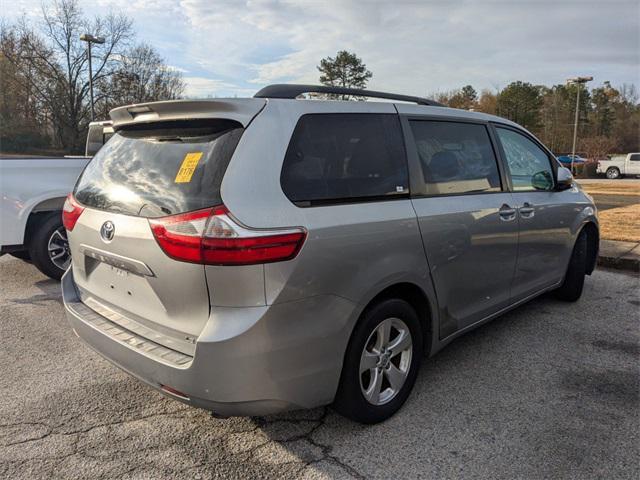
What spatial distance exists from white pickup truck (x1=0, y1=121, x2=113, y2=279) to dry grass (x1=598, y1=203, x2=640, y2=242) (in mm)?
7745

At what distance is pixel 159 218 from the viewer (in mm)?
2281

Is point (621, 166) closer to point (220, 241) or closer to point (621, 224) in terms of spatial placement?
point (621, 224)

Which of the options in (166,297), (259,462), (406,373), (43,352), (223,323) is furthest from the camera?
(43,352)

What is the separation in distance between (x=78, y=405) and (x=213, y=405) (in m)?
1.31

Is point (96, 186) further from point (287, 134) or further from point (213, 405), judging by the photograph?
point (213, 405)

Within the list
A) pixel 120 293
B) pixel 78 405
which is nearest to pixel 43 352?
pixel 78 405

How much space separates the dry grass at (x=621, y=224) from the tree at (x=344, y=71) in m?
38.4

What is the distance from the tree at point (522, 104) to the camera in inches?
2438

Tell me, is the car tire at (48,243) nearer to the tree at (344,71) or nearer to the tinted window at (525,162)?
the tinted window at (525,162)

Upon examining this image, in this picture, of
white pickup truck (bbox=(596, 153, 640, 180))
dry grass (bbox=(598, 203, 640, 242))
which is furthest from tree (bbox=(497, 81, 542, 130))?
dry grass (bbox=(598, 203, 640, 242))

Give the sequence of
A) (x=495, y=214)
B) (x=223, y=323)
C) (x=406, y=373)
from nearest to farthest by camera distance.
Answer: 1. (x=223, y=323)
2. (x=406, y=373)
3. (x=495, y=214)

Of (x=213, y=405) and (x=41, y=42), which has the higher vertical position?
(x=41, y=42)

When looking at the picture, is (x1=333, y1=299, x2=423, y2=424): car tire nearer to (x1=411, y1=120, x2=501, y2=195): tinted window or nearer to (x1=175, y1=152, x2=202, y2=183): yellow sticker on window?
(x1=411, y1=120, x2=501, y2=195): tinted window

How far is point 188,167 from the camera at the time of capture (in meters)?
2.34
